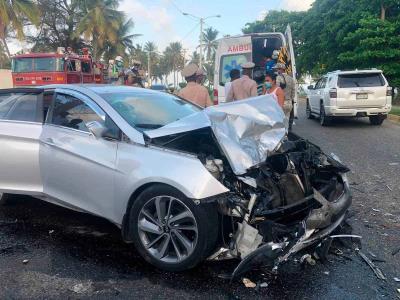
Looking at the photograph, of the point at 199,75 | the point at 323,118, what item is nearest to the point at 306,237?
the point at 199,75

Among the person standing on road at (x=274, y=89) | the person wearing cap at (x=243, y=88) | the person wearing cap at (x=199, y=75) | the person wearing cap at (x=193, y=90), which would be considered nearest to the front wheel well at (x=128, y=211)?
the person wearing cap at (x=193, y=90)

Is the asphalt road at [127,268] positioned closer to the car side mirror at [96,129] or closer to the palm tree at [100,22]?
the car side mirror at [96,129]

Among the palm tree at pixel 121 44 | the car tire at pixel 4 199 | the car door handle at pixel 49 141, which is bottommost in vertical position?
the car tire at pixel 4 199

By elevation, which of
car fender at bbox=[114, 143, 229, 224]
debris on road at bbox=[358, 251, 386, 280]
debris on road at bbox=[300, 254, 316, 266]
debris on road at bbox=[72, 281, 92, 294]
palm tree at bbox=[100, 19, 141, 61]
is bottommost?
debris on road at bbox=[72, 281, 92, 294]

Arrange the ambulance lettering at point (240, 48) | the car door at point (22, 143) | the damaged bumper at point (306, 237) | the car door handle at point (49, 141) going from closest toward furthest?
the damaged bumper at point (306, 237) < the car door handle at point (49, 141) < the car door at point (22, 143) < the ambulance lettering at point (240, 48)

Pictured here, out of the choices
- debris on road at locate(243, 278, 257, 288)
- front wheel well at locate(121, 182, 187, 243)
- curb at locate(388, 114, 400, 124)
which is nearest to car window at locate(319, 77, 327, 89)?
curb at locate(388, 114, 400, 124)

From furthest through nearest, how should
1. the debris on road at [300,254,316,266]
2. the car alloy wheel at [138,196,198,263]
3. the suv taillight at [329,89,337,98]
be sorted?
the suv taillight at [329,89,337,98] < the debris on road at [300,254,316,266] < the car alloy wheel at [138,196,198,263]

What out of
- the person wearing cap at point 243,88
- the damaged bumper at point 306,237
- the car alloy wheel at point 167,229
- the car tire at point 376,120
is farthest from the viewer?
the car tire at point 376,120

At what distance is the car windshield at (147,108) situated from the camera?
421 centimetres

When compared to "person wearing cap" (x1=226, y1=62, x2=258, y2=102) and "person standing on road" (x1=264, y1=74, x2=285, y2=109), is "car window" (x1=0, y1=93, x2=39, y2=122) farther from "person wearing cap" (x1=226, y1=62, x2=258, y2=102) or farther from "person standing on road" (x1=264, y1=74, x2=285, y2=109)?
"person standing on road" (x1=264, y1=74, x2=285, y2=109)

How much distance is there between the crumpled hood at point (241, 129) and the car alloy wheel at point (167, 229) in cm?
55

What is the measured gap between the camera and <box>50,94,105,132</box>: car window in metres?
4.31

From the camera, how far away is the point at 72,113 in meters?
4.50

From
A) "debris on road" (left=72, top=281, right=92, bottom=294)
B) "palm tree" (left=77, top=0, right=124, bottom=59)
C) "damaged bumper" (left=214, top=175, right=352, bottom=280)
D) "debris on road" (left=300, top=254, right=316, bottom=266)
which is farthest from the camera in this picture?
"palm tree" (left=77, top=0, right=124, bottom=59)
